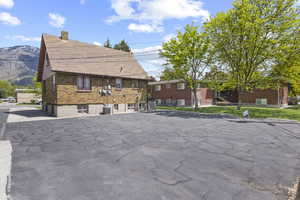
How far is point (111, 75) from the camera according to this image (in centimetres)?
1953

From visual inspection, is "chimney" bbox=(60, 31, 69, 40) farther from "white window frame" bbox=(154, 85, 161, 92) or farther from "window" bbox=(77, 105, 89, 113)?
"white window frame" bbox=(154, 85, 161, 92)

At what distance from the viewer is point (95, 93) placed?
1844 cm

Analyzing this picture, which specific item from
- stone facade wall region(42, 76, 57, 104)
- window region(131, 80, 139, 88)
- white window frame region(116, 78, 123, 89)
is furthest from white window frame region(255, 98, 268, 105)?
stone facade wall region(42, 76, 57, 104)

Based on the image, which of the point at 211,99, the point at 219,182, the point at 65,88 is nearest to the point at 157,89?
the point at 211,99

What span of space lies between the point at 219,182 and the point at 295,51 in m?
20.3

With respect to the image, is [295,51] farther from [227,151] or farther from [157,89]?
[157,89]

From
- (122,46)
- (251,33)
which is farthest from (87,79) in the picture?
(122,46)

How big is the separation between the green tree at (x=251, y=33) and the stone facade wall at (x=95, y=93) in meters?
12.3

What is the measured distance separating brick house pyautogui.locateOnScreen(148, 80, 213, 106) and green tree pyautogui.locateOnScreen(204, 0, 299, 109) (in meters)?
10.4

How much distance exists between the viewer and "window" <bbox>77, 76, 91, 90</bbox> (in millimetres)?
17422

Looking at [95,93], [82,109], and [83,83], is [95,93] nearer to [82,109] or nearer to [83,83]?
[83,83]

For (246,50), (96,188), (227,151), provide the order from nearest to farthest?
(96,188) → (227,151) → (246,50)

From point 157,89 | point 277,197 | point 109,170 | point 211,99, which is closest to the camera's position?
point 277,197

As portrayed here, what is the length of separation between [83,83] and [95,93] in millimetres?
1757
